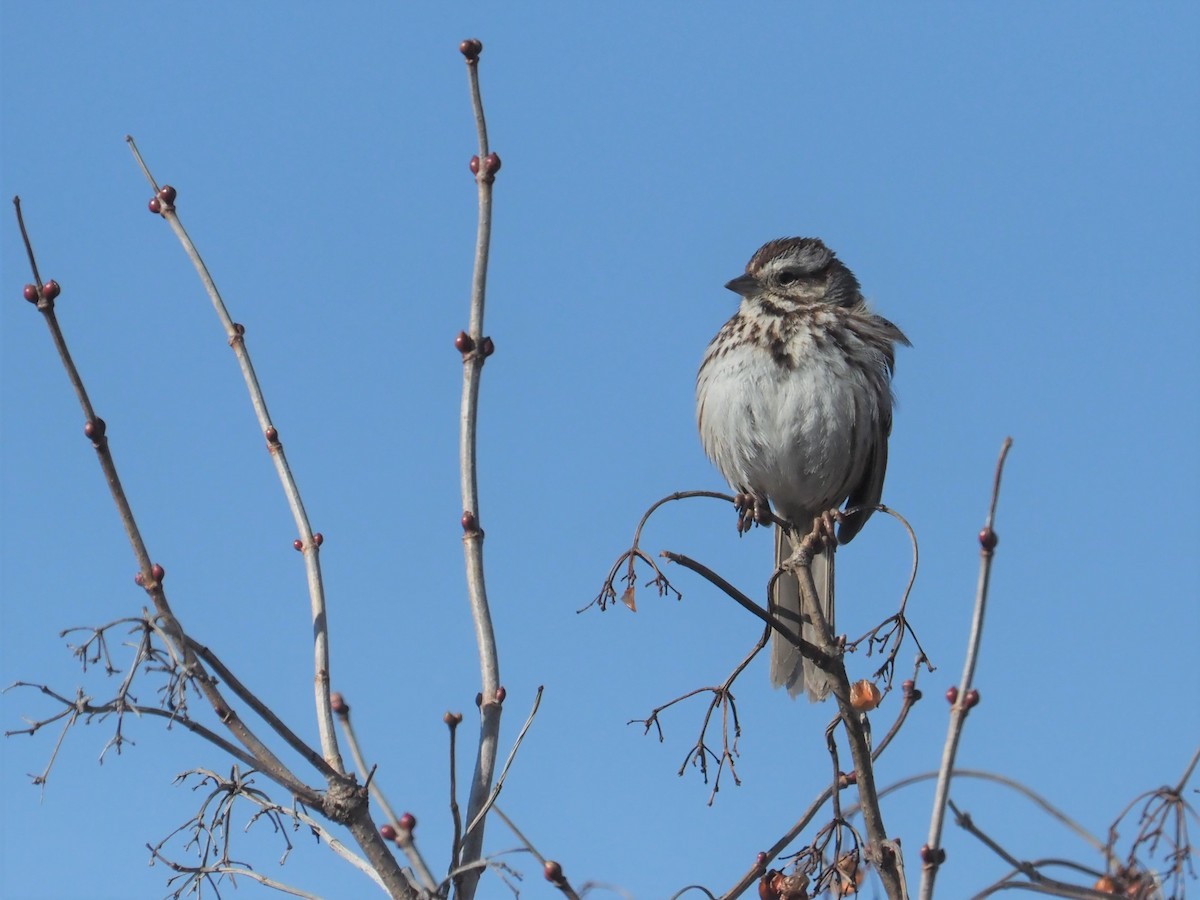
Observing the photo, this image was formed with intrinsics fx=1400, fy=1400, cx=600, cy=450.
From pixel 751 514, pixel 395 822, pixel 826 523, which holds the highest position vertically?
pixel 751 514

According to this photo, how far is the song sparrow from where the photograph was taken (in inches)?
220

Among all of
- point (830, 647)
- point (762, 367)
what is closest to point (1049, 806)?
point (830, 647)

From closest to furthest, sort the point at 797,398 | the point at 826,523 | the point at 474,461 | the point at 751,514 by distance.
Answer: the point at 474,461, the point at 826,523, the point at 797,398, the point at 751,514

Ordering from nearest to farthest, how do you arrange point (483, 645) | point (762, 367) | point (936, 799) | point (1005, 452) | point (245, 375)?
point (1005, 452) → point (936, 799) → point (483, 645) → point (245, 375) → point (762, 367)

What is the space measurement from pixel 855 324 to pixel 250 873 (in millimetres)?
4009

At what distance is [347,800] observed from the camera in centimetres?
242

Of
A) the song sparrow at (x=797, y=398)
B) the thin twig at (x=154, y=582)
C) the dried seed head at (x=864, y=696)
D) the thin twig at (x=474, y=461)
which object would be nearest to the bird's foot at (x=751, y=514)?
the song sparrow at (x=797, y=398)

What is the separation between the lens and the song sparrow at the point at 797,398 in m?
5.59

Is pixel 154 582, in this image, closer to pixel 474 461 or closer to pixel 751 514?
pixel 474 461

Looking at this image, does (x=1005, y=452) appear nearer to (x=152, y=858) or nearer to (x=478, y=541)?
(x=478, y=541)

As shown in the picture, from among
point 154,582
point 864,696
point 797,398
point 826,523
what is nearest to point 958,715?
point 864,696

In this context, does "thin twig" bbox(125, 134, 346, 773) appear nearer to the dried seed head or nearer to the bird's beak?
the dried seed head

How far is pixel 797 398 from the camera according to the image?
556cm

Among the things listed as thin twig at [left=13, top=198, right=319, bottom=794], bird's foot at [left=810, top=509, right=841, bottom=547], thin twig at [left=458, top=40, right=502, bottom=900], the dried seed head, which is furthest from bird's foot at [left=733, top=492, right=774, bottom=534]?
thin twig at [left=13, top=198, right=319, bottom=794]
